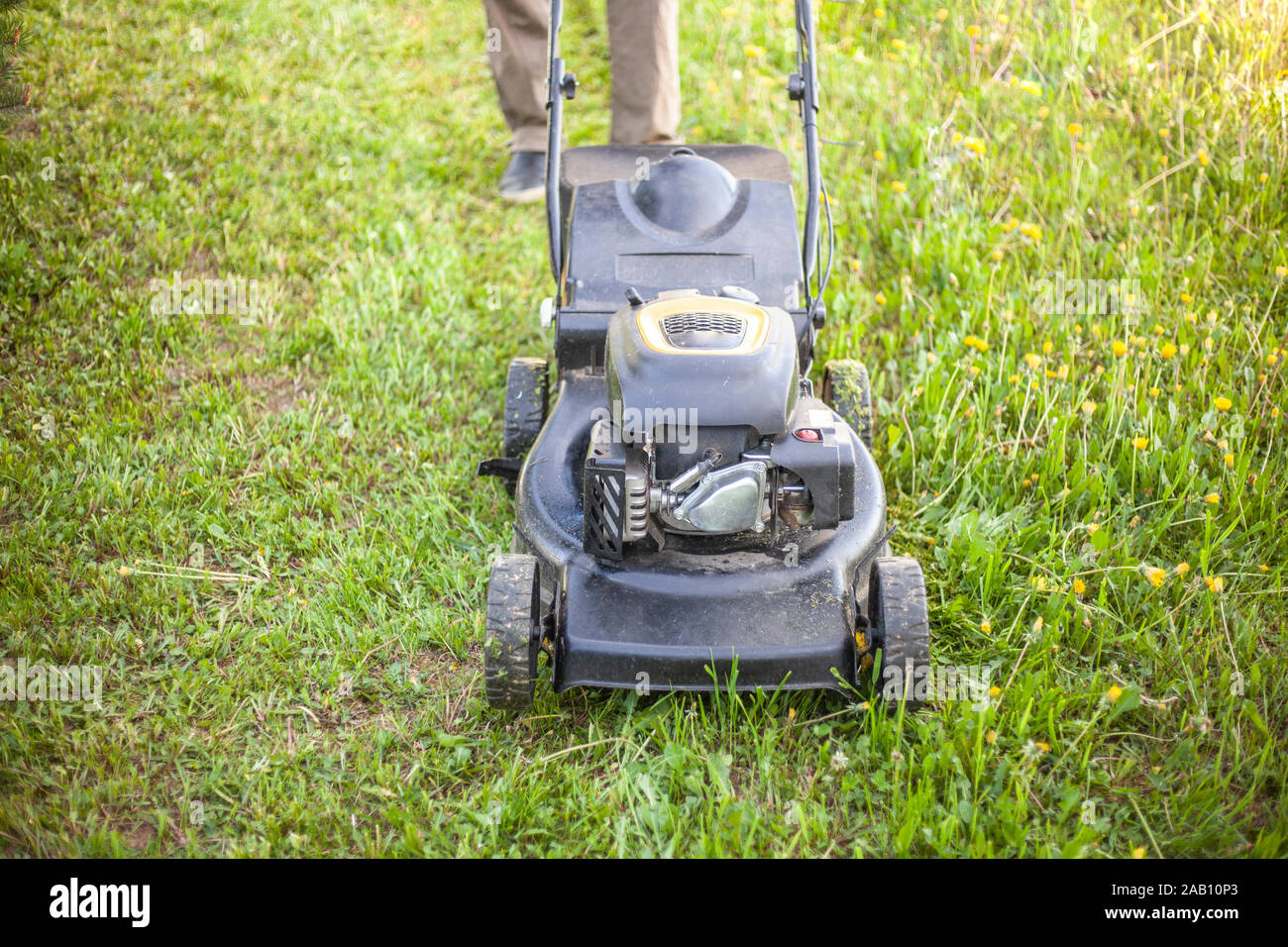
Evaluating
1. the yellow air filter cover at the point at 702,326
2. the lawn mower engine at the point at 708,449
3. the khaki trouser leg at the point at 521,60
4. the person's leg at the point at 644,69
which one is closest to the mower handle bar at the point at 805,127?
the yellow air filter cover at the point at 702,326

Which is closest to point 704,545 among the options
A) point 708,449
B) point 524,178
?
point 708,449

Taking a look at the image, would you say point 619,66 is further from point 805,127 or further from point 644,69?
point 805,127

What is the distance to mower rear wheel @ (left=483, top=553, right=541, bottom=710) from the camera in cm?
228

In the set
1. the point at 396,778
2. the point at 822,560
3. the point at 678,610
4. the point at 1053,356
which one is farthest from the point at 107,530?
the point at 1053,356

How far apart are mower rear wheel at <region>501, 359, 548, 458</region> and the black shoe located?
1.61 metres

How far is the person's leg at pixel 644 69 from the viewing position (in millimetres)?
4188

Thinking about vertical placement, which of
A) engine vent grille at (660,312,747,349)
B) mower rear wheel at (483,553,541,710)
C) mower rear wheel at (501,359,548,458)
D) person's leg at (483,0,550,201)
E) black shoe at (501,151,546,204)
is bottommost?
mower rear wheel at (483,553,541,710)

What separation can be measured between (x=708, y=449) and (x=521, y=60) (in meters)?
2.82

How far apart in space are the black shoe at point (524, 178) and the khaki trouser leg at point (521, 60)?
0.13ft

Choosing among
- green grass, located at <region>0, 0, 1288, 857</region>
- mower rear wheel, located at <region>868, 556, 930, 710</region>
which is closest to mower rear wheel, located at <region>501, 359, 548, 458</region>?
green grass, located at <region>0, 0, 1288, 857</region>

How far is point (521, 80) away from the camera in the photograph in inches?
178

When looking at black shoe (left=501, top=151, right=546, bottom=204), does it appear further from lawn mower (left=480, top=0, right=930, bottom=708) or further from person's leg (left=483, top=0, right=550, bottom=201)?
lawn mower (left=480, top=0, right=930, bottom=708)

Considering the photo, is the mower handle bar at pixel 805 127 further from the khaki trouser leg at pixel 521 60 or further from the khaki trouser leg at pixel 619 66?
the khaki trouser leg at pixel 521 60
